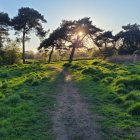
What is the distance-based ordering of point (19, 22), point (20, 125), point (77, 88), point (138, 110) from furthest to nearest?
point (19, 22) → point (77, 88) → point (138, 110) → point (20, 125)

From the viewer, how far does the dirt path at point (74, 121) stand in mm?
15227

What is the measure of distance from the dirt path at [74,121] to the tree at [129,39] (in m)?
59.4

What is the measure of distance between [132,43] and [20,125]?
67511 mm

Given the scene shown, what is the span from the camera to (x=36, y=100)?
75.6 ft

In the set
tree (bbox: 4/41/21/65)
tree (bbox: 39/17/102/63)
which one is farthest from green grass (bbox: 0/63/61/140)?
tree (bbox: 4/41/21/65)

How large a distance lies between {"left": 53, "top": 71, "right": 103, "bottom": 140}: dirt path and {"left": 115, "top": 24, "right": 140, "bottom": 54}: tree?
59.4 meters

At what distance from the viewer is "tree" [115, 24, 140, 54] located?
3188 inches

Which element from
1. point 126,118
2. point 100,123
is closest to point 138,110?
point 126,118

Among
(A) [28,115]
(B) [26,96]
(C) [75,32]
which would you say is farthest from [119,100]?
(C) [75,32]

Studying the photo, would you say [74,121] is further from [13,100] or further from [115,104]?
[13,100]

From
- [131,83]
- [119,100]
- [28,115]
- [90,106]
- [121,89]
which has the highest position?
[131,83]

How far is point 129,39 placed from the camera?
267ft

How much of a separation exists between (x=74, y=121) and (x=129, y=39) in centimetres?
6603

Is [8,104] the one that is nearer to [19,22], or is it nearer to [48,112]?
[48,112]
